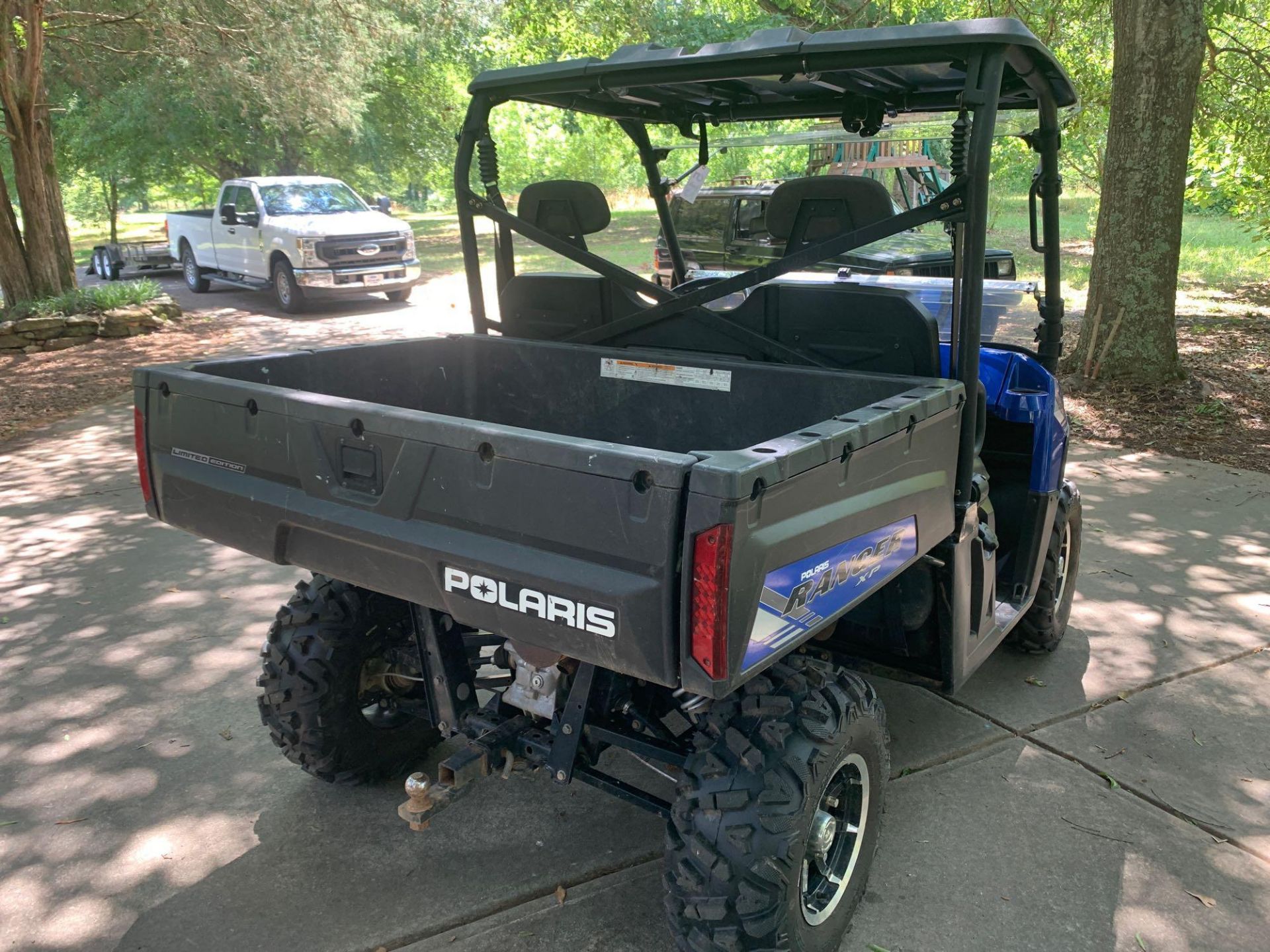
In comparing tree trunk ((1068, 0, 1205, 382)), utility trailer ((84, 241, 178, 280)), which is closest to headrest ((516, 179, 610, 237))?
tree trunk ((1068, 0, 1205, 382))

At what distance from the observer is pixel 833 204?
3.09 meters

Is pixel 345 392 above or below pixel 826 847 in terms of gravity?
above

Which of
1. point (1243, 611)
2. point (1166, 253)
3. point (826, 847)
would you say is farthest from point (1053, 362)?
point (1166, 253)

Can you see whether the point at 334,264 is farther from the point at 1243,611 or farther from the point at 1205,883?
the point at 1205,883

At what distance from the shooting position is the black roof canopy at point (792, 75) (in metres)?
2.66

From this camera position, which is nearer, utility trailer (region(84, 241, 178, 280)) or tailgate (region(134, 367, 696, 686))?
tailgate (region(134, 367, 696, 686))

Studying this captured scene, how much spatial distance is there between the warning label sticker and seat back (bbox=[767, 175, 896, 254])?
46 centimetres

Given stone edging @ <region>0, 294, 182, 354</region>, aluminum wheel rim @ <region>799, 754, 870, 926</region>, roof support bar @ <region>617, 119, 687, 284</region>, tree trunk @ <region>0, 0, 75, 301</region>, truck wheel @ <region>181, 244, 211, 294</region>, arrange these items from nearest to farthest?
aluminum wheel rim @ <region>799, 754, 870, 926</region>, roof support bar @ <region>617, 119, 687, 284</region>, stone edging @ <region>0, 294, 182, 354</region>, tree trunk @ <region>0, 0, 75, 301</region>, truck wheel @ <region>181, 244, 211, 294</region>

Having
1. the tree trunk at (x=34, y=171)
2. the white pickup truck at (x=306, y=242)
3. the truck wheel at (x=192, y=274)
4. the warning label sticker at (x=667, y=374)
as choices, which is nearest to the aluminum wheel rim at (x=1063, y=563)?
the warning label sticker at (x=667, y=374)

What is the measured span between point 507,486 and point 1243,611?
389 cm

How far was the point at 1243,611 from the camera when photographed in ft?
15.0

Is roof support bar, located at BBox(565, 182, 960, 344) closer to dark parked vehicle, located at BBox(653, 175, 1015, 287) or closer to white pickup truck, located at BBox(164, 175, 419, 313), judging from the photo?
dark parked vehicle, located at BBox(653, 175, 1015, 287)

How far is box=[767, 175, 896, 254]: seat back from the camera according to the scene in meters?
3.04

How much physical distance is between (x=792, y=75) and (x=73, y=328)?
1166 cm
